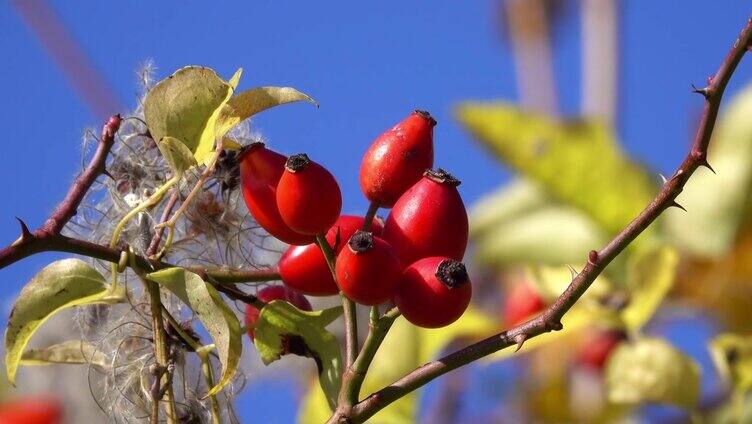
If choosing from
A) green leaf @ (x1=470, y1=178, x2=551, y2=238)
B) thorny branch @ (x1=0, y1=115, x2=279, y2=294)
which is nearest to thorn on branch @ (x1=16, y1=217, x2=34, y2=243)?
thorny branch @ (x1=0, y1=115, x2=279, y2=294)

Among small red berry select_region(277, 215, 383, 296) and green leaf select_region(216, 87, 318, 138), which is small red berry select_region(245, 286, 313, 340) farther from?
green leaf select_region(216, 87, 318, 138)

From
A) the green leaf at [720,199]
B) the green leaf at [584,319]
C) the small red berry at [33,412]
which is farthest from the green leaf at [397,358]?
the green leaf at [720,199]

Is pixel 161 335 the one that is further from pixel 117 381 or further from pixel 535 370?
pixel 535 370

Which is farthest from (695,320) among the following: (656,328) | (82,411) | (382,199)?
(382,199)

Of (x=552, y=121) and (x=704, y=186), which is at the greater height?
(x=552, y=121)

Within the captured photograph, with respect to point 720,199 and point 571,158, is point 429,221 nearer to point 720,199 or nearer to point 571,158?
point 571,158

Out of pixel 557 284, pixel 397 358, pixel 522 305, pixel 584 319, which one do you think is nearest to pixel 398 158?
pixel 397 358

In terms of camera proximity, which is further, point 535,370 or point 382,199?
point 535,370
